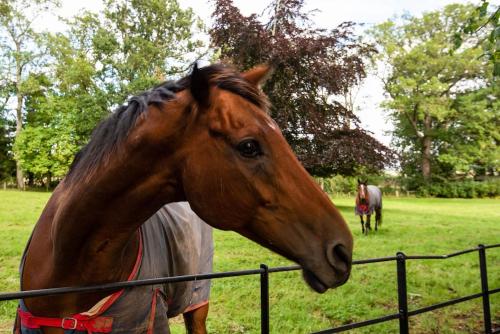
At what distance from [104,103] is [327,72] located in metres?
16.3

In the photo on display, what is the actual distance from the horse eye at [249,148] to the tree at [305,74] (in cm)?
1274

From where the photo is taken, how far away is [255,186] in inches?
51.6

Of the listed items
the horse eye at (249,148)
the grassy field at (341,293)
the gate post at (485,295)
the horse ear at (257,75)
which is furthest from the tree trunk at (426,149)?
the horse eye at (249,148)

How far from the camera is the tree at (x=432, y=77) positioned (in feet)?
97.3

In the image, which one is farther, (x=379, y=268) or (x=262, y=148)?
(x=379, y=268)

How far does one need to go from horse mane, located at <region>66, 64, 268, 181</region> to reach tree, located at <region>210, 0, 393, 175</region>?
12583 mm

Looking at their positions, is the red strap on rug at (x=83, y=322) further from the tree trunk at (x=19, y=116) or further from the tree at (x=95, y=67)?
the tree trunk at (x=19, y=116)

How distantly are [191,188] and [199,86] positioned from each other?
362 millimetres

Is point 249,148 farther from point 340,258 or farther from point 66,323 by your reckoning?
point 66,323

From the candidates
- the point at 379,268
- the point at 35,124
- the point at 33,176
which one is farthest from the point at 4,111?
the point at 379,268

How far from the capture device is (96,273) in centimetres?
150

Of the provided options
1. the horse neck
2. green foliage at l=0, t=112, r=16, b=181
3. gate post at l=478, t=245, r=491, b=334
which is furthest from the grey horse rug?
green foliage at l=0, t=112, r=16, b=181

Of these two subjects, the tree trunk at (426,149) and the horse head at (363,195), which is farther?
the tree trunk at (426,149)

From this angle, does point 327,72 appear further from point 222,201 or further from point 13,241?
point 222,201
